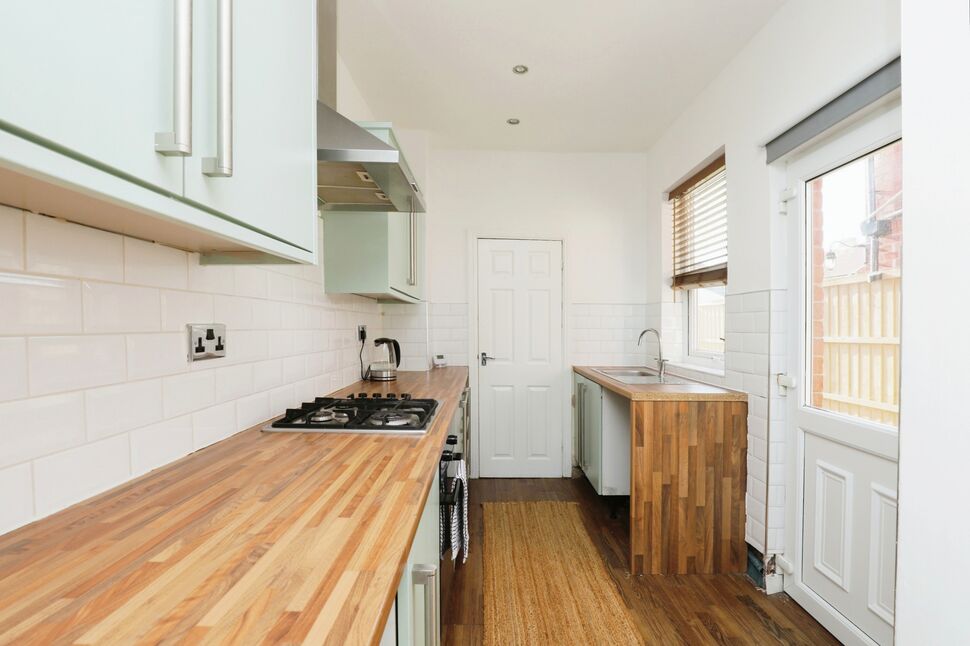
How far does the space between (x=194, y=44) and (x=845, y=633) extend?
2689mm

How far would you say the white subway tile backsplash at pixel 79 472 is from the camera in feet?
2.62

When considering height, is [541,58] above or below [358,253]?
above

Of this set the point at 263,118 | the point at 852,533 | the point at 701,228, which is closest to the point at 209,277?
the point at 263,118

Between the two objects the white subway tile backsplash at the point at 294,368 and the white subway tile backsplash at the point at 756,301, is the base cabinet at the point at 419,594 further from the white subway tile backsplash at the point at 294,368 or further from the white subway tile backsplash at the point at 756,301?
the white subway tile backsplash at the point at 756,301

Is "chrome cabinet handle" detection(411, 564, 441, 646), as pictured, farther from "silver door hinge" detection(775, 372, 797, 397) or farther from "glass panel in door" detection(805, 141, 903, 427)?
"silver door hinge" detection(775, 372, 797, 397)

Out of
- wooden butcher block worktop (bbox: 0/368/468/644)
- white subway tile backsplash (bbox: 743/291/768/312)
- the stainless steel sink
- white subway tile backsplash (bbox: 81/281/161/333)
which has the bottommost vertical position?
the stainless steel sink

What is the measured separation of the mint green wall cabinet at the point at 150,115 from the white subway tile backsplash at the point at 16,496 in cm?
44

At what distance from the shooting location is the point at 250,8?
787 mm

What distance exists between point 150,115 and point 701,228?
3.15m

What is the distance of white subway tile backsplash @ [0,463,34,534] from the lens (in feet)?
2.39

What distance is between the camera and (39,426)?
2.58 ft

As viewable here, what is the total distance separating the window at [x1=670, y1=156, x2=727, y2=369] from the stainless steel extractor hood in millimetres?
1969

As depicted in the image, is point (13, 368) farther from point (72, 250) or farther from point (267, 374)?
point (267, 374)

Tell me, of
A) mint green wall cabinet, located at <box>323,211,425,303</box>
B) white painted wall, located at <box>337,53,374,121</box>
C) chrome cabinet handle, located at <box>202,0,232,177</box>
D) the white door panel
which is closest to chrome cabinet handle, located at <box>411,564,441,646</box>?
chrome cabinet handle, located at <box>202,0,232,177</box>
